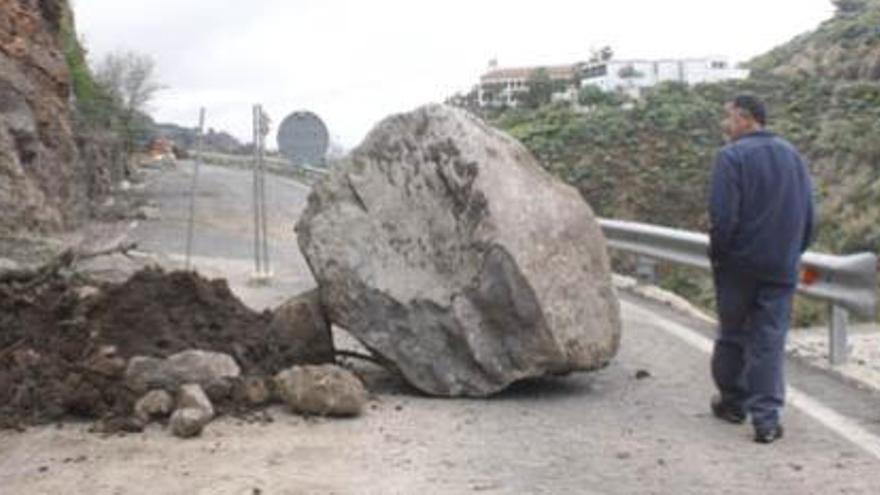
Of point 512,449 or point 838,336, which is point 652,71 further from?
point 512,449

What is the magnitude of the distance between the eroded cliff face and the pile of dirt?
14.4 feet

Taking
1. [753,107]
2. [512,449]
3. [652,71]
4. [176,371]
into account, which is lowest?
[512,449]

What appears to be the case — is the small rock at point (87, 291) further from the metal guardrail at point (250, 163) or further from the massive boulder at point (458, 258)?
the metal guardrail at point (250, 163)

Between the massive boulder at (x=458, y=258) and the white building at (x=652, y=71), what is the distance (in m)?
33.6

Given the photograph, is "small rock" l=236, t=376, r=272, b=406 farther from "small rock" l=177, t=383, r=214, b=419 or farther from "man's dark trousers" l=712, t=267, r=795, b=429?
"man's dark trousers" l=712, t=267, r=795, b=429

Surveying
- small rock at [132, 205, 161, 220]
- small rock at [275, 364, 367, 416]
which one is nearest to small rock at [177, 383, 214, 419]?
small rock at [275, 364, 367, 416]

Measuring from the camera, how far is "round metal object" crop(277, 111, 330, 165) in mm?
21406

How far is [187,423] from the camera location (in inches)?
281

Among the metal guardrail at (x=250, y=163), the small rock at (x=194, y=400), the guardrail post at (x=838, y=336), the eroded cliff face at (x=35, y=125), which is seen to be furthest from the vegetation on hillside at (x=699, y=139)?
the small rock at (x=194, y=400)

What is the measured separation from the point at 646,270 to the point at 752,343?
6.25m

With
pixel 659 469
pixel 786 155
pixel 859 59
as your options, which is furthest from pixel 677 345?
pixel 859 59

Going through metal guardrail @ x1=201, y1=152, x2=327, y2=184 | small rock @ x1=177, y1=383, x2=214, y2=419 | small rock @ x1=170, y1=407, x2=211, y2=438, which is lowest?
small rock @ x1=170, y1=407, x2=211, y2=438

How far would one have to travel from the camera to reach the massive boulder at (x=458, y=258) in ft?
27.2

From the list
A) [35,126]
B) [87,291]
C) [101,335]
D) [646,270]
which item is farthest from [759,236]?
[35,126]
